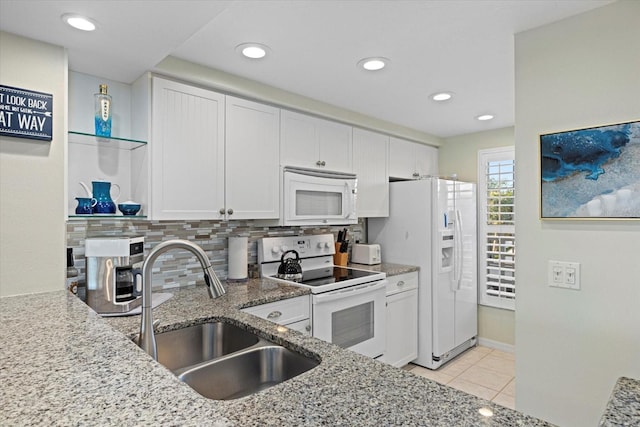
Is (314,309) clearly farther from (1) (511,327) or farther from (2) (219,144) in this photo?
(1) (511,327)

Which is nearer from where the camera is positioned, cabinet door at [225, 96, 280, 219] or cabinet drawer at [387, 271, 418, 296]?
cabinet door at [225, 96, 280, 219]

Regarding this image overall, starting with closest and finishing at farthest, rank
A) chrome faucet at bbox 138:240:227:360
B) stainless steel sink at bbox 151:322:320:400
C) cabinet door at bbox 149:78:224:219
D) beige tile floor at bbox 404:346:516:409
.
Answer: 1. chrome faucet at bbox 138:240:227:360
2. stainless steel sink at bbox 151:322:320:400
3. cabinet door at bbox 149:78:224:219
4. beige tile floor at bbox 404:346:516:409

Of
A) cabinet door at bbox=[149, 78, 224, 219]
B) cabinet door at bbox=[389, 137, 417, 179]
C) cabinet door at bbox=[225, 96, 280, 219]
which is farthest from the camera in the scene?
cabinet door at bbox=[389, 137, 417, 179]

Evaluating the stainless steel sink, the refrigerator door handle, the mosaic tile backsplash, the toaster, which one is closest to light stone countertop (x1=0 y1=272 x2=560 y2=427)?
the stainless steel sink

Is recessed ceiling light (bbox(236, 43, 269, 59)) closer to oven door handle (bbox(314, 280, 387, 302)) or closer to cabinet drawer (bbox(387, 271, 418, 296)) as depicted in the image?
oven door handle (bbox(314, 280, 387, 302))

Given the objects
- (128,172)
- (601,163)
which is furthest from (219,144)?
(601,163)

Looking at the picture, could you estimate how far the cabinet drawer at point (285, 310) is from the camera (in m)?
2.18

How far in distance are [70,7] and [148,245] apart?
135 centimetres

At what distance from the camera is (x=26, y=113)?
1698 millimetres

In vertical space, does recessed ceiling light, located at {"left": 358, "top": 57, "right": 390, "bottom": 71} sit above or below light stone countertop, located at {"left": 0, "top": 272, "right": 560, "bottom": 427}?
above

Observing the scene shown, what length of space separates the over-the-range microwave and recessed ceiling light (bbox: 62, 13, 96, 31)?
1405 millimetres

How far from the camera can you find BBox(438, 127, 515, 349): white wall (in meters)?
3.81

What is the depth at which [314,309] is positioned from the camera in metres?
2.48

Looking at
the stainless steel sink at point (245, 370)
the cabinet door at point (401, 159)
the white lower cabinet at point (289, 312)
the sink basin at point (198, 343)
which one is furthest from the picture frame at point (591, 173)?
the cabinet door at point (401, 159)
